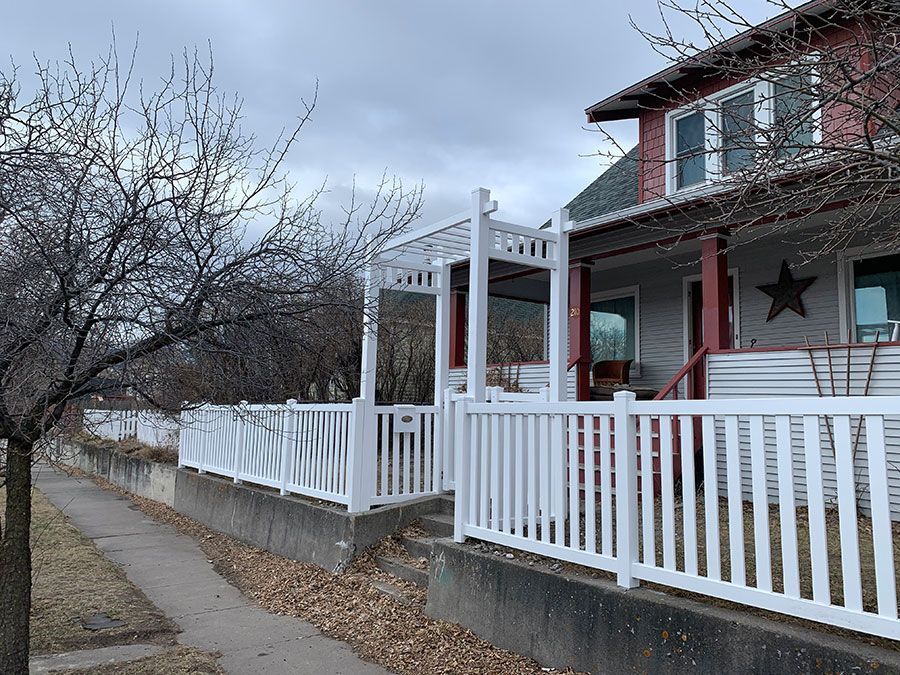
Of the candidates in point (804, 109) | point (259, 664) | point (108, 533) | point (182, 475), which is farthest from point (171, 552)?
point (804, 109)

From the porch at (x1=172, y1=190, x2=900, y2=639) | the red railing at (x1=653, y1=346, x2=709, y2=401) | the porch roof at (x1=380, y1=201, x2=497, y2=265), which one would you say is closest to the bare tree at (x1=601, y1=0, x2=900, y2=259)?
the porch at (x1=172, y1=190, x2=900, y2=639)

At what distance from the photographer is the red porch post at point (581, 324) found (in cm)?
938

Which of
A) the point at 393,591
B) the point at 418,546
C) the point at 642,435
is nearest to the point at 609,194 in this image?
the point at 418,546

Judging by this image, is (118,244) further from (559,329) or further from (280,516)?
(280,516)

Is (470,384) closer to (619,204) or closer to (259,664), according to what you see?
(259,664)

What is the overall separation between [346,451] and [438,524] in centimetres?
114

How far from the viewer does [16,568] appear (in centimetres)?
340

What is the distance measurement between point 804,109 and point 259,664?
169 inches

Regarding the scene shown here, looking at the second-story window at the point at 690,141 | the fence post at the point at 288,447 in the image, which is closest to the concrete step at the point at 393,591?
the fence post at the point at 288,447

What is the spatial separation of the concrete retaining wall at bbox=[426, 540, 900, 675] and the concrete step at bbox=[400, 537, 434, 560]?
82cm

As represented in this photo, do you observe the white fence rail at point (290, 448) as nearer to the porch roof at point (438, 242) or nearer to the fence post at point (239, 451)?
the fence post at point (239, 451)

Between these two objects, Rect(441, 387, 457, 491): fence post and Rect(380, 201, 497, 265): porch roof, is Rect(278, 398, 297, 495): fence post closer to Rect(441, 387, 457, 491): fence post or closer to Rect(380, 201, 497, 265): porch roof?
Rect(441, 387, 457, 491): fence post

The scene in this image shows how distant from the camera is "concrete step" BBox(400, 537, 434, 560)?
5.55m

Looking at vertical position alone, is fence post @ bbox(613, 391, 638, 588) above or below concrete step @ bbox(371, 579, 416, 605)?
above
